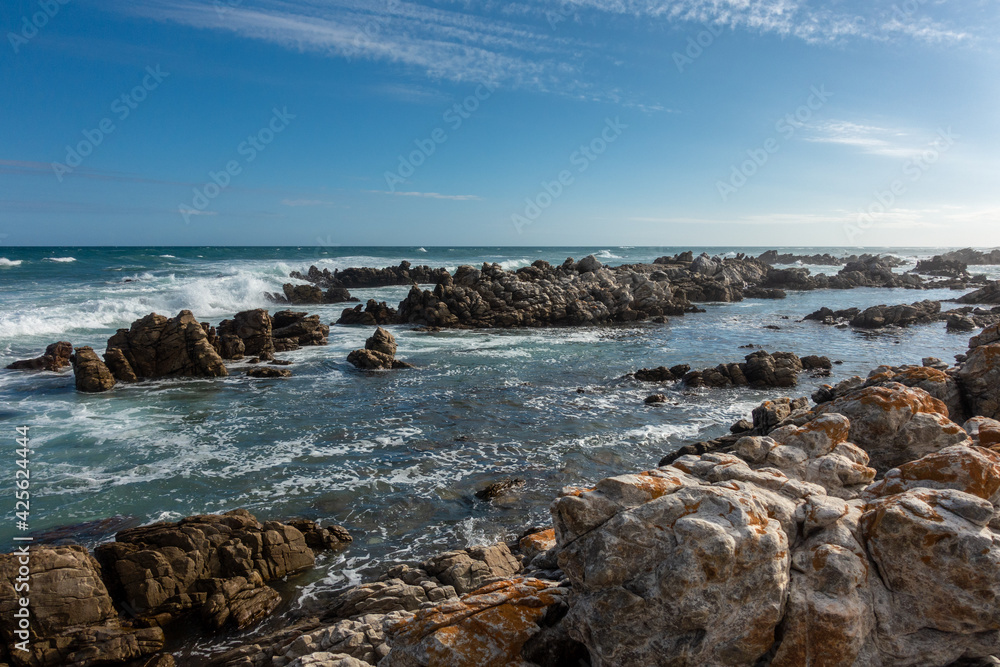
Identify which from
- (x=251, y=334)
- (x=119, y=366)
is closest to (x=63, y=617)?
(x=119, y=366)

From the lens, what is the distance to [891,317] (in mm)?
32531

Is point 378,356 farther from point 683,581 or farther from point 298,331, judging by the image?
point 683,581

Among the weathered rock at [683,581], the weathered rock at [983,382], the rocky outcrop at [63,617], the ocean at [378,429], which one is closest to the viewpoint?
the weathered rock at [683,581]

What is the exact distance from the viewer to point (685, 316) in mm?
38500

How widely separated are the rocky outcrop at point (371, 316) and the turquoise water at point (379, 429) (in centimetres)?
323

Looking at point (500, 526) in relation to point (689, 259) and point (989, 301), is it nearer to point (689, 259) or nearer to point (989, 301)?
point (989, 301)

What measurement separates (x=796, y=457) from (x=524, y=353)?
61.9 ft

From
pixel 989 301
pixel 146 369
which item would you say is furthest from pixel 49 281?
pixel 989 301

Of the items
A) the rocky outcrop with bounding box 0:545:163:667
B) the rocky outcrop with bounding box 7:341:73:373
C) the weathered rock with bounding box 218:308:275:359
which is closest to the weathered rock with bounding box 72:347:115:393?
the rocky outcrop with bounding box 7:341:73:373

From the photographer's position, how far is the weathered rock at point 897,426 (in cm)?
646

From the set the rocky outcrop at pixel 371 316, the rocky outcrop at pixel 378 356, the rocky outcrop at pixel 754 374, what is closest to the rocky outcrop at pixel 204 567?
the rocky outcrop at pixel 378 356

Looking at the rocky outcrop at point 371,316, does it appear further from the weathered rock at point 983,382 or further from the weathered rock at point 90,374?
the weathered rock at point 983,382

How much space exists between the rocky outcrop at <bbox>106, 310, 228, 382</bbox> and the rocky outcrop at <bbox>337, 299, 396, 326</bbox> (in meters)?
12.4

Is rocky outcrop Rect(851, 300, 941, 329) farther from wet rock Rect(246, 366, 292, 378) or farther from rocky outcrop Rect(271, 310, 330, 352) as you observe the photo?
wet rock Rect(246, 366, 292, 378)
